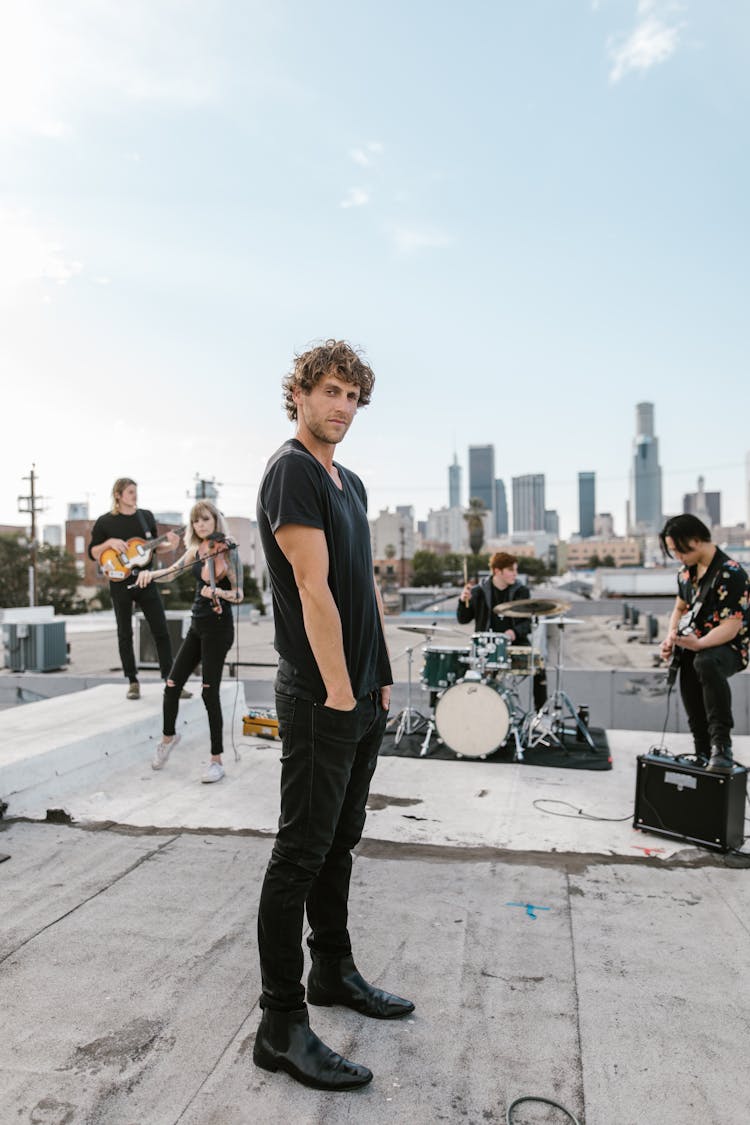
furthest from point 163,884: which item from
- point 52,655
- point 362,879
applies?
point 52,655

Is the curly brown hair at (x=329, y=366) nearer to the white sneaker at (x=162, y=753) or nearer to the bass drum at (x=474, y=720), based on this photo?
the white sneaker at (x=162, y=753)

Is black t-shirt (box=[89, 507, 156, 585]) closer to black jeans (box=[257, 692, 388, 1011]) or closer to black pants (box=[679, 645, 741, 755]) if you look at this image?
black pants (box=[679, 645, 741, 755])

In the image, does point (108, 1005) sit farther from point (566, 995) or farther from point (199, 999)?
point (566, 995)

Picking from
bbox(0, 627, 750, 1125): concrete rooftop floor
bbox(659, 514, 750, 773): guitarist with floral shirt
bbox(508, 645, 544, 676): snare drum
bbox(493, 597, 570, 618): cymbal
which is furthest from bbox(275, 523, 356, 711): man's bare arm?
bbox(508, 645, 544, 676): snare drum

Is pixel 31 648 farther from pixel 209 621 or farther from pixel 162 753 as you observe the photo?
pixel 209 621

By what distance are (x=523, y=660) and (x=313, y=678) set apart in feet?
15.7

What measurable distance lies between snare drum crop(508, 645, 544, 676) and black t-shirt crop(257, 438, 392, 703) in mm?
4458

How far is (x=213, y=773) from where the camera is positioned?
489 cm

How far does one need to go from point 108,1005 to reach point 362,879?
129 centimetres

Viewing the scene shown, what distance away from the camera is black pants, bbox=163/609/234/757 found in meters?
4.84

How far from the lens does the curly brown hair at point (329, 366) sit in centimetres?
208

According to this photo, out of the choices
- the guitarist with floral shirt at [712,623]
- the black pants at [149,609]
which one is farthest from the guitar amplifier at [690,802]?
the black pants at [149,609]

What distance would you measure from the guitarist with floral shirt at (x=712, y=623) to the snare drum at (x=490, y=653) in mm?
1857

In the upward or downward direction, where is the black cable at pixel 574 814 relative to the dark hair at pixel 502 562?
downward
